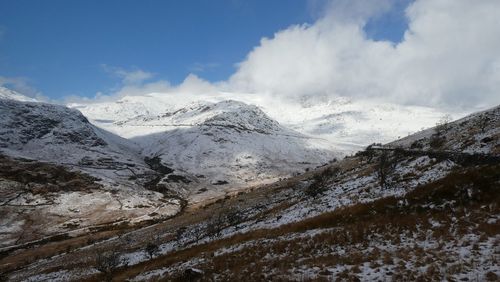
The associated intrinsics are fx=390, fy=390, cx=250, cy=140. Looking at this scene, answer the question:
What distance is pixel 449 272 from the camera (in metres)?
19.5

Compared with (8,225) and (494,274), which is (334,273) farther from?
(8,225)

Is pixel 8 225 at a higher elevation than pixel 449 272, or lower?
lower

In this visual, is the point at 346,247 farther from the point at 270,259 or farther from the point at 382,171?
the point at 382,171

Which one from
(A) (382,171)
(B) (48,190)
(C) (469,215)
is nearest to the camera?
(C) (469,215)

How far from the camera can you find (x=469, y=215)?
26.7 meters

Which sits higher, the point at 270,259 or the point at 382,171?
the point at 382,171

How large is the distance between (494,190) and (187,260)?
88.8 ft

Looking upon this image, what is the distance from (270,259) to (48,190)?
611 feet

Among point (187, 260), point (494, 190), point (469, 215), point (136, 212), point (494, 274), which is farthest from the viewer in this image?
point (136, 212)

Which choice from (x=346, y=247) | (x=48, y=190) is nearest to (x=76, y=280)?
(x=346, y=247)

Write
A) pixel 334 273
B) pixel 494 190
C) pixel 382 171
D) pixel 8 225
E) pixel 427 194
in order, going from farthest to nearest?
pixel 8 225 → pixel 382 171 → pixel 427 194 → pixel 494 190 → pixel 334 273

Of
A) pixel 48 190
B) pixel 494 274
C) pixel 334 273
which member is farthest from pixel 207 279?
pixel 48 190

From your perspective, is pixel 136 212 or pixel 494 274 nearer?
pixel 494 274

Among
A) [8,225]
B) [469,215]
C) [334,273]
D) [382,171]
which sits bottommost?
[8,225]
